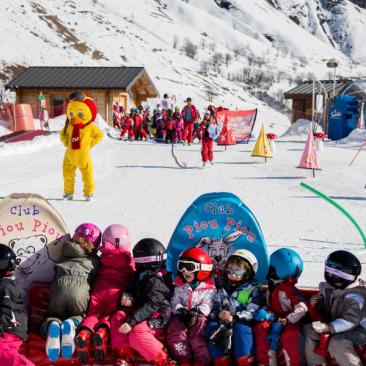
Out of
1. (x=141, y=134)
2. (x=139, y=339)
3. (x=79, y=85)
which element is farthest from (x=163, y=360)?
(x=79, y=85)

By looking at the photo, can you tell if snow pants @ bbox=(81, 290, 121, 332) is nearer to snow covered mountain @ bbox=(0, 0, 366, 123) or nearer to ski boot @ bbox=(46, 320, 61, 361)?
ski boot @ bbox=(46, 320, 61, 361)

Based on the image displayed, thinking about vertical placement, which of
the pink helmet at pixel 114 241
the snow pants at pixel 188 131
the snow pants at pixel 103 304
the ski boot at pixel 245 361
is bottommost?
the ski boot at pixel 245 361

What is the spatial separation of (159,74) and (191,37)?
43777mm

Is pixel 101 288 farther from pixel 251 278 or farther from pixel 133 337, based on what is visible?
pixel 251 278

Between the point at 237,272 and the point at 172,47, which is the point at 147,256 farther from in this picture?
the point at 172,47

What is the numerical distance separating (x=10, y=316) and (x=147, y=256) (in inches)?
41.7

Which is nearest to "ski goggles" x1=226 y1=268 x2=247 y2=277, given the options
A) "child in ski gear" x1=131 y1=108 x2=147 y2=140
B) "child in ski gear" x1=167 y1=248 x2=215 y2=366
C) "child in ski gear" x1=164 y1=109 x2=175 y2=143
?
"child in ski gear" x1=167 y1=248 x2=215 y2=366

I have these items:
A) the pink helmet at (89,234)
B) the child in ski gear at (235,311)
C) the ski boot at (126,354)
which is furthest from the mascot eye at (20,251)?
the child in ski gear at (235,311)

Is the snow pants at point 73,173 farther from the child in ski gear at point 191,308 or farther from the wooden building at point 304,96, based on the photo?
the wooden building at point 304,96

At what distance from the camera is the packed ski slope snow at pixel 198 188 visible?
717 centimetres

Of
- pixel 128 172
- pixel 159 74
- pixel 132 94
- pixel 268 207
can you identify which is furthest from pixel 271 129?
pixel 268 207

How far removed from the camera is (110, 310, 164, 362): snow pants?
3705 millimetres

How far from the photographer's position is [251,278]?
4160mm

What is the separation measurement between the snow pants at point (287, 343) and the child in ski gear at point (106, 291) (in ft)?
3.38
